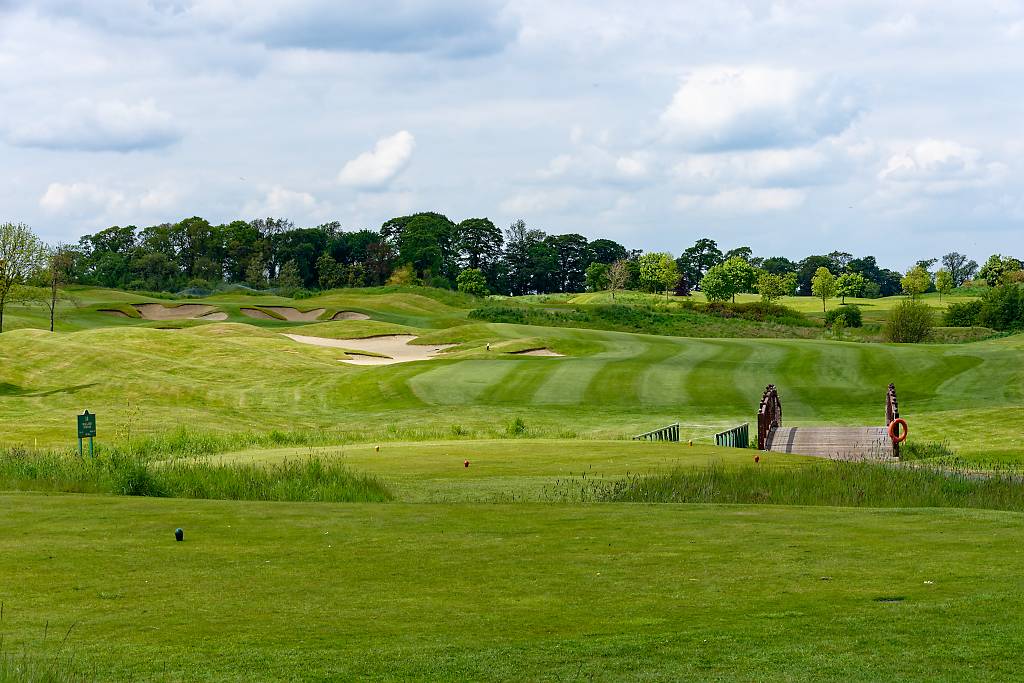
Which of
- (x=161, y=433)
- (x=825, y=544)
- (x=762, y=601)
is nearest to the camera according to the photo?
(x=762, y=601)

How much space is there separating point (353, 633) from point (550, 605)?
1.96 m

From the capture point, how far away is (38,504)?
52.4ft

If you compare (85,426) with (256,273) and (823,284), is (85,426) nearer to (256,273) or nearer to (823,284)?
(256,273)

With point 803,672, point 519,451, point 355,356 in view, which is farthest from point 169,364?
point 803,672

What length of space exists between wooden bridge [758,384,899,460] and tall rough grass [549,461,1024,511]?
815cm

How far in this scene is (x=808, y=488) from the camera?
2008 cm

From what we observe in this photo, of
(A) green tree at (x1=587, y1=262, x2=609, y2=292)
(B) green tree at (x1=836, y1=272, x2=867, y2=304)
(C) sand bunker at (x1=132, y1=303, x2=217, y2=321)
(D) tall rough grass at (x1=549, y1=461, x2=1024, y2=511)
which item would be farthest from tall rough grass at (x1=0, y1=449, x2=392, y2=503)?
(B) green tree at (x1=836, y1=272, x2=867, y2=304)

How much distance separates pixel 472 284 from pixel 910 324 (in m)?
81.5

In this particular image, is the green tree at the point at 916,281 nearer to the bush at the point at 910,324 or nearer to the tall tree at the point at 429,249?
the tall tree at the point at 429,249

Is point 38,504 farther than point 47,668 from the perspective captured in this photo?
Yes

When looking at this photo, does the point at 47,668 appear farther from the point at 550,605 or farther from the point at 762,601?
the point at 762,601

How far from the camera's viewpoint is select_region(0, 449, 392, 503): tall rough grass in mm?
18922

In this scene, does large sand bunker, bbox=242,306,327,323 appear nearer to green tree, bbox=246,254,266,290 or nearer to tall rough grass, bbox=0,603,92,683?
green tree, bbox=246,254,266,290

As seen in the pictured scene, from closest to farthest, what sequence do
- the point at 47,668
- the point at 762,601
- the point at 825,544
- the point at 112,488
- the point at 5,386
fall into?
1. the point at 47,668
2. the point at 762,601
3. the point at 825,544
4. the point at 112,488
5. the point at 5,386
